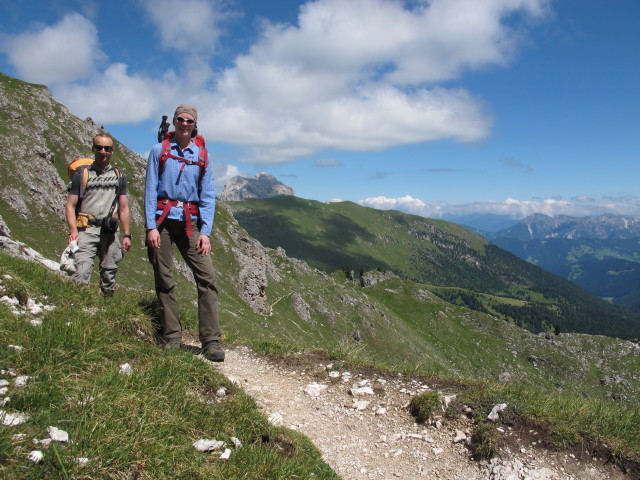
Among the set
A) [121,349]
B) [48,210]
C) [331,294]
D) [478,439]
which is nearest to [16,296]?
[121,349]

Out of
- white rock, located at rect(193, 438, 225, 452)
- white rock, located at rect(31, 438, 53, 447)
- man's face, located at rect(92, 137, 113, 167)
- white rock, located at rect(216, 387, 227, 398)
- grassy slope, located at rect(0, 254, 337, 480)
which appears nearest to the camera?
white rock, located at rect(31, 438, 53, 447)

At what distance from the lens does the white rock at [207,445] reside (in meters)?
4.66

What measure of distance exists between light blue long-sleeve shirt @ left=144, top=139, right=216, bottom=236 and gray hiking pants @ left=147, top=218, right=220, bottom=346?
11.5 inches

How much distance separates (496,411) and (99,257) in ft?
33.4

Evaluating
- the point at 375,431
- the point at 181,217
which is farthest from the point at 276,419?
the point at 181,217

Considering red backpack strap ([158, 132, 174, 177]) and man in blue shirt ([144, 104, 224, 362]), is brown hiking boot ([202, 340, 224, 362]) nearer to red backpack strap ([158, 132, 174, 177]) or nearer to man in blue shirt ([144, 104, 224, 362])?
man in blue shirt ([144, 104, 224, 362])

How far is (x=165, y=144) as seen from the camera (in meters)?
8.11

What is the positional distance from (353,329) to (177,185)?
83869mm

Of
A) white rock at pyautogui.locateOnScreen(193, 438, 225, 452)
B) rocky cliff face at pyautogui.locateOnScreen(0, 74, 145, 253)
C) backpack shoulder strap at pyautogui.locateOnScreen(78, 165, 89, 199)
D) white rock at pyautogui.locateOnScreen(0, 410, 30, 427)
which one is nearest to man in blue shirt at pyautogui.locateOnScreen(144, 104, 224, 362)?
backpack shoulder strap at pyautogui.locateOnScreen(78, 165, 89, 199)

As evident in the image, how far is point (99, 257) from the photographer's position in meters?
10.2

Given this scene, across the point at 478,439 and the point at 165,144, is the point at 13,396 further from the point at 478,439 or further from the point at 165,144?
the point at 478,439

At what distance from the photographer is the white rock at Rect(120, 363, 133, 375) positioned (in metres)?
5.57

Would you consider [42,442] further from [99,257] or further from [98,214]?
[98,214]

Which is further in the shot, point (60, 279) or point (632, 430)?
point (60, 279)
